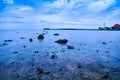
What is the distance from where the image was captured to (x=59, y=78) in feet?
52.7

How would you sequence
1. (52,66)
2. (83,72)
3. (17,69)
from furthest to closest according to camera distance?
(52,66), (17,69), (83,72)

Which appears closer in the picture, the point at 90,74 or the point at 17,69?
the point at 90,74

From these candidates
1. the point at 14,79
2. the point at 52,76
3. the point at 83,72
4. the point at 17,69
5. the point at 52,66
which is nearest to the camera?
the point at 14,79

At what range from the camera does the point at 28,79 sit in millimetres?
15742

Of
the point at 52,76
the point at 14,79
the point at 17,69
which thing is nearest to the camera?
the point at 14,79

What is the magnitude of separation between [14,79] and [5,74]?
2.31m

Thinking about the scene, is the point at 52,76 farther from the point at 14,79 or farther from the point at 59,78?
the point at 14,79

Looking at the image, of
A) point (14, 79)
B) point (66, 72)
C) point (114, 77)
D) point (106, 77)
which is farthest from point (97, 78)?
point (14, 79)

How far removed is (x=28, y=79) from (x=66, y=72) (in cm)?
483

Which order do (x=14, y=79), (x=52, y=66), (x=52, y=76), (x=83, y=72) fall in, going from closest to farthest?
(x=14, y=79)
(x=52, y=76)
(x=83, y=72)
(x=52, y=66)

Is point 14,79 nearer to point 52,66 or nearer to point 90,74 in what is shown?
point 52,66

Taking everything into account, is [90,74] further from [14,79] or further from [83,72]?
[14,79]

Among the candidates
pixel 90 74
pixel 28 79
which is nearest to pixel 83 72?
pixel 90 74

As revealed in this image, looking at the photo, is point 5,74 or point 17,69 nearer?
point 5,74
